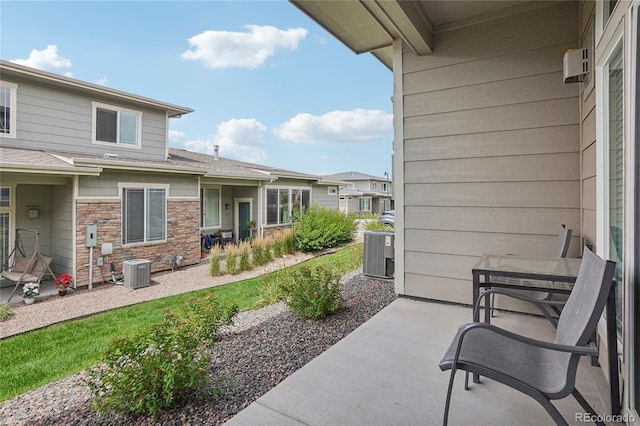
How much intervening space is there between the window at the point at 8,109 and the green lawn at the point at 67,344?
15.9ft

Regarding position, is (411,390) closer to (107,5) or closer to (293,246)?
(293,246)

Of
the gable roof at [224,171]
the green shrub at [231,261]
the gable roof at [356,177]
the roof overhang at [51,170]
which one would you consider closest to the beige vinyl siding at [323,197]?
the gable roof at [224,171]

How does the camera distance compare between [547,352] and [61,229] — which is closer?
[547,352]

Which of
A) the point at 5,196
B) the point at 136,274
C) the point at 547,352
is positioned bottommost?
the point at 136,274

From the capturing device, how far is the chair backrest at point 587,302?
1312 mm

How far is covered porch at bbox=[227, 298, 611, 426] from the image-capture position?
182 centimetres

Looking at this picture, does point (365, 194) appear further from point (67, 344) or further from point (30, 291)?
point (67, 344)

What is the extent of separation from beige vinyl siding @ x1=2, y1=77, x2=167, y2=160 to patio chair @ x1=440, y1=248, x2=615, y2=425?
936 cm

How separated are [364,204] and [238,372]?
28.0 m

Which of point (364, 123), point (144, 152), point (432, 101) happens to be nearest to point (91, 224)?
point (144, 152)

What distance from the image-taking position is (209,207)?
1168 centimetres

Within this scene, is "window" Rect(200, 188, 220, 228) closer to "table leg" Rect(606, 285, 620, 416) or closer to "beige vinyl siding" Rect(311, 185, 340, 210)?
"beige vinyl siding" Rect(311, 185, 340, 210)

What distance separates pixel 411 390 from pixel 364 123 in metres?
25.6

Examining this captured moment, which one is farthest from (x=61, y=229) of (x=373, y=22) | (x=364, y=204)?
(x=364, y=204)
